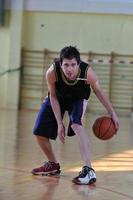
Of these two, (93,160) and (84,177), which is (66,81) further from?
(93,160)

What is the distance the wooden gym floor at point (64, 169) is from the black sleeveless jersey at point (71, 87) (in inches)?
32.5

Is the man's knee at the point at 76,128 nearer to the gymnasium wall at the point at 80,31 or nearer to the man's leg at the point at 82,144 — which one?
the man's leg at the point at 82,144

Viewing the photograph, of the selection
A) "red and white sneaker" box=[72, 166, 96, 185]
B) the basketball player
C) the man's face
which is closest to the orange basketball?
the basketball player

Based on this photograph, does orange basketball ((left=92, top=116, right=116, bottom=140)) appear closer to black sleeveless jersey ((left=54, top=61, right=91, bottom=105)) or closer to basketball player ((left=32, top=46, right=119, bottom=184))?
basketball player ((left=32, top=46, right=119, bottom=184))

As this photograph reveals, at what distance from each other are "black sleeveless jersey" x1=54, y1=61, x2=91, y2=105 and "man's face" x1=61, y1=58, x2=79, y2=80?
11cm

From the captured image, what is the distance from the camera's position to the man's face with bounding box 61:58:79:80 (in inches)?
198

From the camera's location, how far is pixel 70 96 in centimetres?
534

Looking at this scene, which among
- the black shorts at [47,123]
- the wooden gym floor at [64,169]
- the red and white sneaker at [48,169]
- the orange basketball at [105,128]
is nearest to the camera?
the wooden gym floor at [64,169]

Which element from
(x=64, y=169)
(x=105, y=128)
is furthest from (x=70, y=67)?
(x=64, y=169)

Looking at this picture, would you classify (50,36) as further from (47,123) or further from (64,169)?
(47,123)

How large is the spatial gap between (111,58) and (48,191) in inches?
456

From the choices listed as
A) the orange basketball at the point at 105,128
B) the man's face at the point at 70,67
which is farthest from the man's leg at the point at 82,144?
the man's face at the point at 70,67

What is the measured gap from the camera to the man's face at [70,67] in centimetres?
503

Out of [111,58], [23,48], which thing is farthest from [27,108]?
[111,58]
